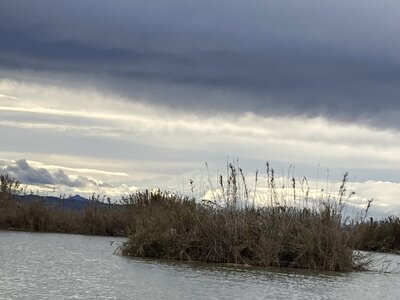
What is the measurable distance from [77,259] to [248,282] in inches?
159

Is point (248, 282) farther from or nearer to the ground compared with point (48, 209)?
nearer to the ground

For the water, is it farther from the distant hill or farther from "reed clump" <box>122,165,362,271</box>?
the distant hill

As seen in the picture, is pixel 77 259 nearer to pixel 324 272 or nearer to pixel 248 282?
pixel 248 282

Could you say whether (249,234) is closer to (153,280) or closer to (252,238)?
(252,238)

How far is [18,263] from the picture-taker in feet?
43.4

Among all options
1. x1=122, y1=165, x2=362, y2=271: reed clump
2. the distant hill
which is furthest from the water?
the distant hill

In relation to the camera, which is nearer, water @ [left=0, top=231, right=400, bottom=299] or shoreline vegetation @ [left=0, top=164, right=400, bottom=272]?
water @ [left=0, top=231, right=400, bottom=299]

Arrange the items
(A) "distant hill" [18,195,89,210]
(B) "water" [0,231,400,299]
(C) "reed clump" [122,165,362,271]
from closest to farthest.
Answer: (B) "water" [0,231,400,299] → (C) "reed clump" [122,165,362,271] → (A) "distant hill" [18,195,89,210]

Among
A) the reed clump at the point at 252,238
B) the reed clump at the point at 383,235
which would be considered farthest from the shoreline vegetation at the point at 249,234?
the reed clump at the point at 383,235

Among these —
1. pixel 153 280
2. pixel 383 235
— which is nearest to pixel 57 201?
pixel 383 235

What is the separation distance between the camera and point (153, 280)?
1216cm

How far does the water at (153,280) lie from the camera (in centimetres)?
1056

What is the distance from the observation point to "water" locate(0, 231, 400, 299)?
10562mm

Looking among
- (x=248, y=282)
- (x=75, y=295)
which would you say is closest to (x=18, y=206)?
(x=248, y=282)
